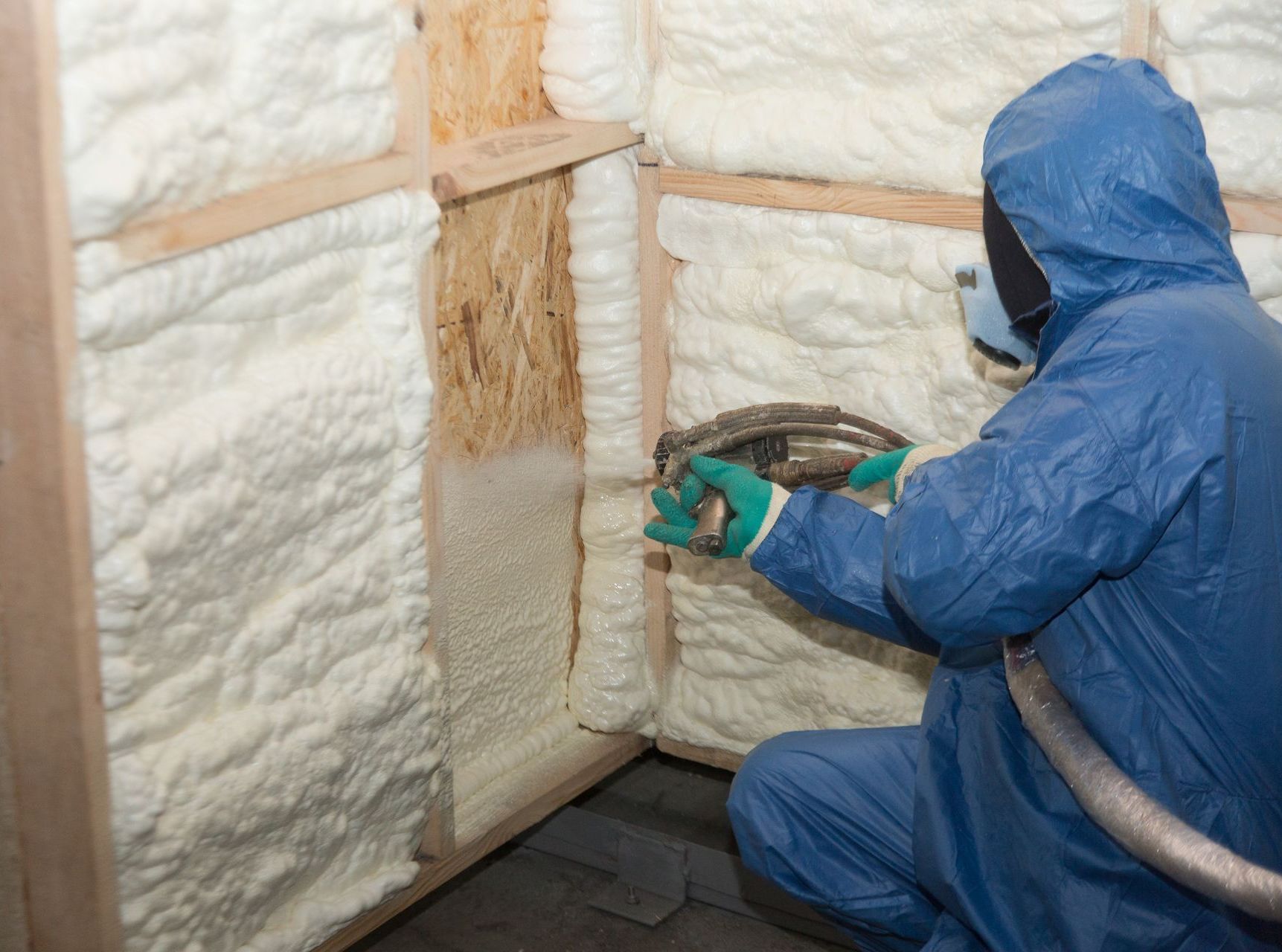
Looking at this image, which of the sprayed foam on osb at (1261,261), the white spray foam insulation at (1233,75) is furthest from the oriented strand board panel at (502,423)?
the sprayed foam on osb at (1261,261)

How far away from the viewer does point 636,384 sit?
2.55 metres

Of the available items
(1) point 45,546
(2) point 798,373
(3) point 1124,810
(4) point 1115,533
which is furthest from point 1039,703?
(1) point 45,546

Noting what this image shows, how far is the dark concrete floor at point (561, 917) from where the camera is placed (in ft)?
7.92

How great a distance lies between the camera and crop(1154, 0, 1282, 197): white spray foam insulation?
188cm

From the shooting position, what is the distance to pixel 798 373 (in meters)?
2.40

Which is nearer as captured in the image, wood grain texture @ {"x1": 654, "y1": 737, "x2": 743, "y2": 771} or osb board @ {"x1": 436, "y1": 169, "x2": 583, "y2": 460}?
osb board @ {"x1": 436, "y1": 169, "x2": 583, "y2": 460}

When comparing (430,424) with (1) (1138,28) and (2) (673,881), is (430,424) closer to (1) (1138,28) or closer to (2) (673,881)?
(2) (673,881)

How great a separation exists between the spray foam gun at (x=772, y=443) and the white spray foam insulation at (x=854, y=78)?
408 mm

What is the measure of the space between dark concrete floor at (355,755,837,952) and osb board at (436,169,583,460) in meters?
0.82

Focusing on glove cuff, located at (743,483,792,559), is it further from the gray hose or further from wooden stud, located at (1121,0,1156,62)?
wooden stud, located at (1121,0,1156,62)

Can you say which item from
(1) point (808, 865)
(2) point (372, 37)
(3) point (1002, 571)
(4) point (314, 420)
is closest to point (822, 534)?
(3) point (1002, 571)

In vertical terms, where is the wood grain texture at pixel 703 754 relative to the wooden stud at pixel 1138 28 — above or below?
below

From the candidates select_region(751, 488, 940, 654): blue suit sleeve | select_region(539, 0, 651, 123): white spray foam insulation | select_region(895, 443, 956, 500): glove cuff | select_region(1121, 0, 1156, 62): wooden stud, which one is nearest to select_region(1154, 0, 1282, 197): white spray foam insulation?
select_region(1121, 0, 1156, 62): wooden stud

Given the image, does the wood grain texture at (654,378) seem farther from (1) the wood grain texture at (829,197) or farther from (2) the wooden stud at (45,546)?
(2) the wooden stud at (45,546)
